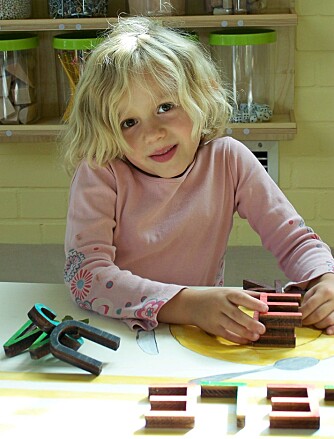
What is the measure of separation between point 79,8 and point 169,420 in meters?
1.77

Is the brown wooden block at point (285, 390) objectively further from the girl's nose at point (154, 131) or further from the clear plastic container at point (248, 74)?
the clear plastic container at point (248, 74)

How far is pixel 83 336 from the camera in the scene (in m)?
1.06

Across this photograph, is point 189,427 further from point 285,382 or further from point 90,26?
point 90,26

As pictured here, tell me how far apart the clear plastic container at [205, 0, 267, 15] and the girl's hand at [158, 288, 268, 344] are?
141 cm

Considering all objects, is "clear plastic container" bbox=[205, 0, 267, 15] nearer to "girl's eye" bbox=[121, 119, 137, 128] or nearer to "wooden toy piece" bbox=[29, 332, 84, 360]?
"girl's eye" bbox=[121, 119, 137, 128]

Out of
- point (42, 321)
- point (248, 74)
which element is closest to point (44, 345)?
point (42, 321)

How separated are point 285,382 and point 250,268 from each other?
5.73ft

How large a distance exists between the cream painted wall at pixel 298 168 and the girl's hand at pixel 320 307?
1.55 meters

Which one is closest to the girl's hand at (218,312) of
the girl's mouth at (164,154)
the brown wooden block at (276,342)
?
the brown wooden block at (276,342)

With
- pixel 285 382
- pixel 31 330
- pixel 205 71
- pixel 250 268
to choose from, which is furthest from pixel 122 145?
pixel 250 268

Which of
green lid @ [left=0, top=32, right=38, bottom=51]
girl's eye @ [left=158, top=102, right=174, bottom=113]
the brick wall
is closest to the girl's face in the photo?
girl's eye @ [left=158, top=102, right=174, bottom=113]

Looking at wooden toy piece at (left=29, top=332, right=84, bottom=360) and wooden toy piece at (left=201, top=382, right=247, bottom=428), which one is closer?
wooden toy piece at (left=201, top=382, right=247, bottom=428)

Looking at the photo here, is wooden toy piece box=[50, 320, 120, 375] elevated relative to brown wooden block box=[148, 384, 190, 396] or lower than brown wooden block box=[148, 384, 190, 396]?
elevated

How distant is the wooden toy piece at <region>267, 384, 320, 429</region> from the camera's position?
86 centimetres
